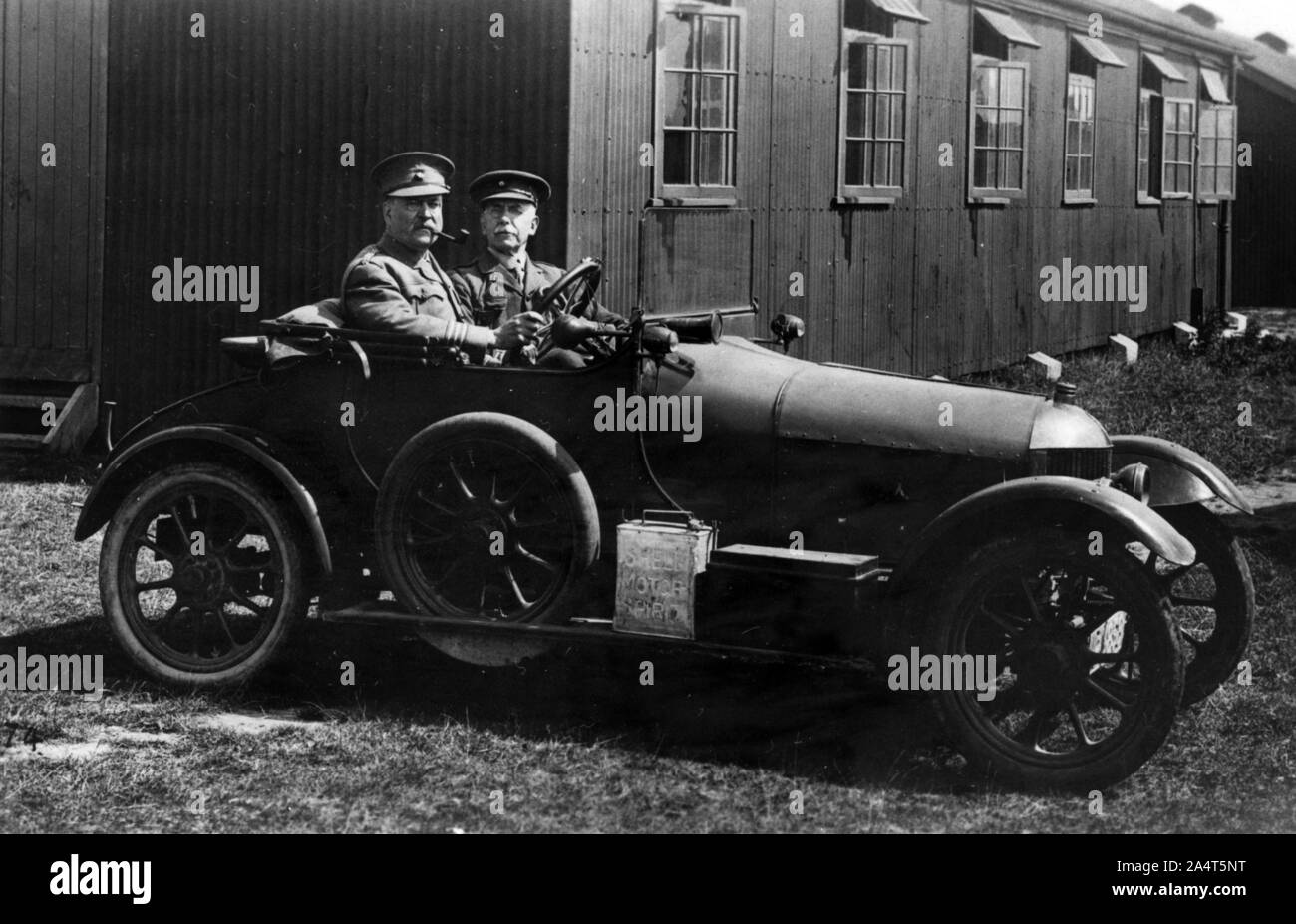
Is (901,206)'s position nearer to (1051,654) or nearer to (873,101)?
(873,101)

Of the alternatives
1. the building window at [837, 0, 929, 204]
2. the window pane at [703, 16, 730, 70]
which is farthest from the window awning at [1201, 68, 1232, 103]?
the window pane at [703, 16, 730, 70]

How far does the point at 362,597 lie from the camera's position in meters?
5.59

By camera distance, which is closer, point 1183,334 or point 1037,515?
point 1037,515

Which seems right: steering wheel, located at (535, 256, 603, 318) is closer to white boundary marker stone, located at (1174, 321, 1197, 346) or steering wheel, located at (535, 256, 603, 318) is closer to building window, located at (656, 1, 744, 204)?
building window, located at (656, 1, 744, 204)

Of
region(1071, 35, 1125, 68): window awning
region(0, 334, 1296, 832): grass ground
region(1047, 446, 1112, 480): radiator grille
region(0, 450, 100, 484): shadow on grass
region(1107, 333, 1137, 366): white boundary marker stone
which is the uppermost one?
region(1071, 35, 1125, 68): window awning

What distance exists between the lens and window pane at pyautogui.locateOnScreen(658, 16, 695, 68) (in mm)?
9391

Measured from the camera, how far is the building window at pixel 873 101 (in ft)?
39.0

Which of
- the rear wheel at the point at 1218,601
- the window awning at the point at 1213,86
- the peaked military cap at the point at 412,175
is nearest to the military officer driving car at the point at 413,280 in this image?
the peaked military cap at the point at 412,175

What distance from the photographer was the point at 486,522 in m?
5.28

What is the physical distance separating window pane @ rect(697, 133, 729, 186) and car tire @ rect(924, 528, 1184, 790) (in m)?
5.58

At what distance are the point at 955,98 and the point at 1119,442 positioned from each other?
870cm

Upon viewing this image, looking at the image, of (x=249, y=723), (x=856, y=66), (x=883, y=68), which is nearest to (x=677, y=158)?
(x=856, y=66)

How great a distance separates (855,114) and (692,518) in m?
7.46
